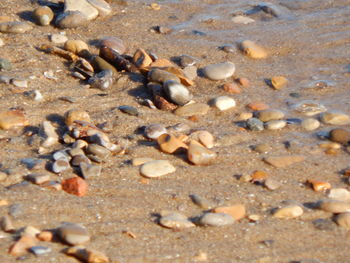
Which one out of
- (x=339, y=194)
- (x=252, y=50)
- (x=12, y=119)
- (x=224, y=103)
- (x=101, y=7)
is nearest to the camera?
(x=339, y=194)

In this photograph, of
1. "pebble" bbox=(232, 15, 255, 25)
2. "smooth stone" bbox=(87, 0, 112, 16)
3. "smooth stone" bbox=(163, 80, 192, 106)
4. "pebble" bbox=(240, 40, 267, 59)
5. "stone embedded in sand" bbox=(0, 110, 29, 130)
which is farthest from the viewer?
"pebble" bbox=(232, 15, 255, 25)

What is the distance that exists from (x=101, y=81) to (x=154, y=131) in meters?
0.71

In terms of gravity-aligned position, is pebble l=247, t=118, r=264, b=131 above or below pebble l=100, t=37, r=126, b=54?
below

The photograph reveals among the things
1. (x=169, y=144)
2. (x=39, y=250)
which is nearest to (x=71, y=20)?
(x=169, y=144)

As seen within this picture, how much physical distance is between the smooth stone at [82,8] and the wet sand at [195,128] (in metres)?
0.08

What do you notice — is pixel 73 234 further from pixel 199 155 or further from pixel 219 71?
pixel 219 71

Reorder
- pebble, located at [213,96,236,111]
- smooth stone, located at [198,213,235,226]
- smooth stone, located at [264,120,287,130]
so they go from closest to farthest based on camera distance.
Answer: smooth stone, located at [198,213,235,226], smooth stone, located at [264,120,287,130], pebble, located at [213,96,236,111]

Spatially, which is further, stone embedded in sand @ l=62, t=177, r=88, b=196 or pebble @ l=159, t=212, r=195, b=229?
stone embedded in sand @ l=62, t=177, r=88, b=196

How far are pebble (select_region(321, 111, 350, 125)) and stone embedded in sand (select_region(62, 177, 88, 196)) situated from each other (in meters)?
1.68

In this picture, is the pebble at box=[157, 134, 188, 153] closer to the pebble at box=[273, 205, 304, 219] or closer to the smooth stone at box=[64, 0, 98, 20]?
the pebble at box=[273, 205, 304, 219]

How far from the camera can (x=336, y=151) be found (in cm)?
372

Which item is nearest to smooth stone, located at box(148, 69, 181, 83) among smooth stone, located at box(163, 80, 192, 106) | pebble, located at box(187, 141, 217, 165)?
smooth stone, located at box(163, 80, 192, 106)

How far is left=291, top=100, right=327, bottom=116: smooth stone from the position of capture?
414 centimetres

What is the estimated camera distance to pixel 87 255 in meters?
2.58
